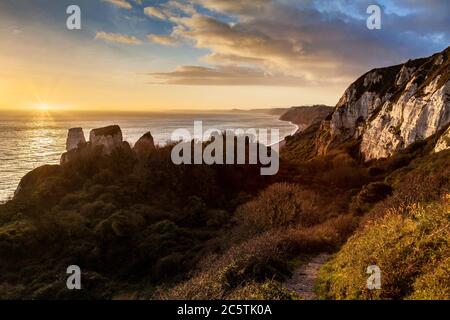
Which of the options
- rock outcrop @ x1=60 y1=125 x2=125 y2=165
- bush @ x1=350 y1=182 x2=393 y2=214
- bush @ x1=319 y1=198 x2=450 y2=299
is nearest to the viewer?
bush @ x1=319 y1=198 x2=450 y2=299

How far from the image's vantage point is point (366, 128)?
101 metres

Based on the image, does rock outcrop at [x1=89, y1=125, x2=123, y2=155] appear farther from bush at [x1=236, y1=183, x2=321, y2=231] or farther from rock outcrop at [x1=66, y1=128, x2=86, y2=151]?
bush at [x1=236, y1=183, x2=321, y2=231]

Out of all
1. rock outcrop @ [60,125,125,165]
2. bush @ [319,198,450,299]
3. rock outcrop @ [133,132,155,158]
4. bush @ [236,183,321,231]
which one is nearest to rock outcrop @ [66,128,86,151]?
rock outcrop @ [60,125,125,165]

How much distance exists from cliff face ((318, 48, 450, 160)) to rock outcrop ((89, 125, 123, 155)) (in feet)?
183

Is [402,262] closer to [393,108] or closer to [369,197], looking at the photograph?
[369,197]

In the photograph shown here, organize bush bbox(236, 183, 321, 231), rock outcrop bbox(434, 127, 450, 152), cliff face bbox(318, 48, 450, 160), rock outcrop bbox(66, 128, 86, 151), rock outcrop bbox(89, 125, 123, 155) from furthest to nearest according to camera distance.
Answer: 1. cliff face bbox(318, 48, 450, 160)
2. rock outcrop bbox(66, 128, 86, 151)
3. rock outcrop bbox(89, 125, 123, 155)
4. rock outcrop bbox(434, 127, 450, 152)
5. bush bbox(236, 183, 321, 231)

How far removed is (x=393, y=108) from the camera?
8912 cm

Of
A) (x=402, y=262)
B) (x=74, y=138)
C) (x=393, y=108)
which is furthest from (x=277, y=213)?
(x=393, y=108)

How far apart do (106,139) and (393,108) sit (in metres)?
68.3

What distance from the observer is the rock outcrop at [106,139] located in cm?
6191

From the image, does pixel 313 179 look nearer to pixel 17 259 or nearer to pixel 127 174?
pixel 127 174

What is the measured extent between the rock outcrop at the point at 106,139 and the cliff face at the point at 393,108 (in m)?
55.6

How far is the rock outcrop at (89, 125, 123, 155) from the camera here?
61.9 metres
